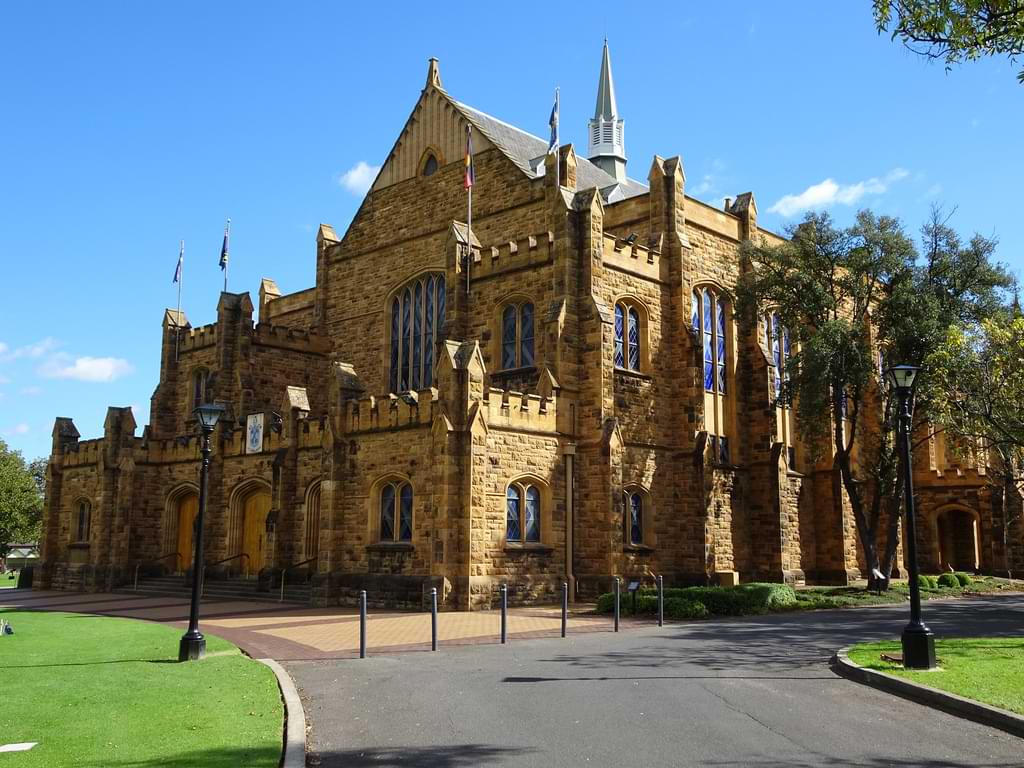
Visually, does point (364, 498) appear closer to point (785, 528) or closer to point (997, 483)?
point (785, 528)

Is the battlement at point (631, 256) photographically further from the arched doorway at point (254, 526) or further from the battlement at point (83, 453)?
the battlement at point (83, 453)

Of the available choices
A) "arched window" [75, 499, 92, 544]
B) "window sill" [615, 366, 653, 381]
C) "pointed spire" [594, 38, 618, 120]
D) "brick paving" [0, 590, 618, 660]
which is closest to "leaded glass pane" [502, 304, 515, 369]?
"window sill" [615, 366, 653, 381]

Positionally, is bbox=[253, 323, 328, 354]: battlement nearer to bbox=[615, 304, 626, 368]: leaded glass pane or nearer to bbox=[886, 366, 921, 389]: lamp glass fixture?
bbox=[615, 304, 626, 368]: leaded glass pane

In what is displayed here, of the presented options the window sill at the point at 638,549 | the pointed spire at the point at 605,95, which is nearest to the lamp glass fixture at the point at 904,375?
the window sill at the point at 638,549

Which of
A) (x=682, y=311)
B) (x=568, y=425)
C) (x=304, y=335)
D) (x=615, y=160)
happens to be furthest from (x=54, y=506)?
(x=615, y=160)

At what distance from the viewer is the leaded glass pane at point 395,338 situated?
109 ft

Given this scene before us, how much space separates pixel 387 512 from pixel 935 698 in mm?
16922

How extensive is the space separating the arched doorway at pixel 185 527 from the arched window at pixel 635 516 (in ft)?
54.8

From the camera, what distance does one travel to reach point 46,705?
9.89 metres

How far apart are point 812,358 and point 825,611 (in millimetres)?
7326

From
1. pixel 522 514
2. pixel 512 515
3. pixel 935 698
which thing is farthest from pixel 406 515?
pixel 935 698

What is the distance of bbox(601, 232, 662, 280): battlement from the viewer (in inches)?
1071

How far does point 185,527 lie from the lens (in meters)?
34.0

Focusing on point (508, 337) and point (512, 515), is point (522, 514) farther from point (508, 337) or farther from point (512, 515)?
point (508, 337)
